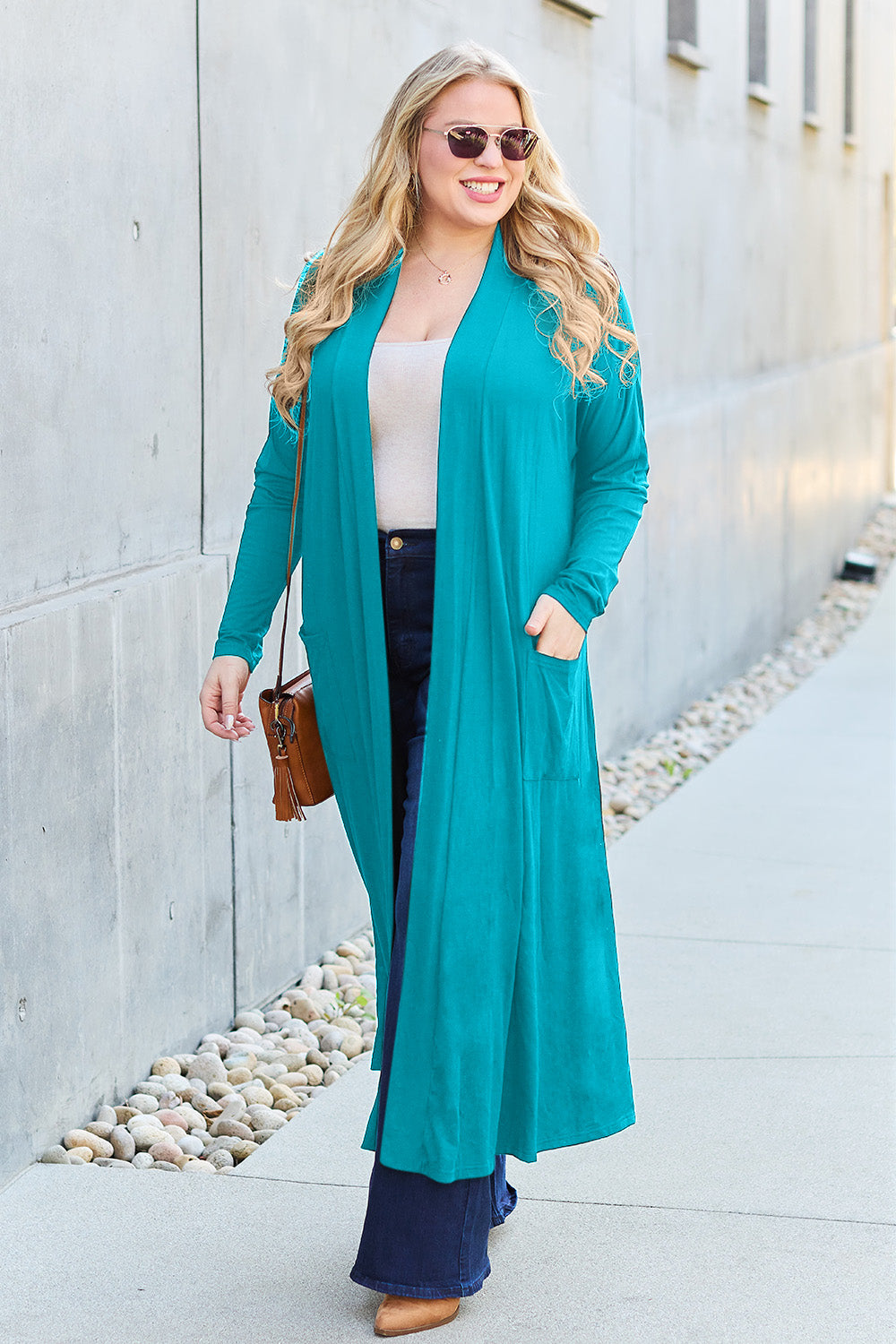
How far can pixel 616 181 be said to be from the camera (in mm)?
7824

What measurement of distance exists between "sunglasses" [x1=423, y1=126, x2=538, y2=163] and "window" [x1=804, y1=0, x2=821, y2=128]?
10172 mm

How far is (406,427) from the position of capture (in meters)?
2.88

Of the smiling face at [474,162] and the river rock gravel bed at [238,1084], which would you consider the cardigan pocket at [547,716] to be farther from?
the river rock gravel bed at [238,1084]

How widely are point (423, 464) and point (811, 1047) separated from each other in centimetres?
208

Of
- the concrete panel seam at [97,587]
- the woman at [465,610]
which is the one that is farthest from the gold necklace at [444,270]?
the concrete panel seam at [97,587]

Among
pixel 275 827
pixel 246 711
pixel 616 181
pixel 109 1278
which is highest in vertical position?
pixel 616 181

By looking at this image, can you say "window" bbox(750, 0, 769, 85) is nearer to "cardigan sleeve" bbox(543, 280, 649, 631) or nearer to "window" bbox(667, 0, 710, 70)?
"window" bbox(667, 0, 710, 70)

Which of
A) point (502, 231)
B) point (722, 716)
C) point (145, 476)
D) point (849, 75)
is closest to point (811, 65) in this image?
point (849, 75)

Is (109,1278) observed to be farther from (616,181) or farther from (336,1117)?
(616,181)

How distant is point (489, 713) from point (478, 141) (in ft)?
2.91

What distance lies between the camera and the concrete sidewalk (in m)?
2.98

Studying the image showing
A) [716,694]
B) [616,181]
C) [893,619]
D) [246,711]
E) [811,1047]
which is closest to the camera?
[811,1047]

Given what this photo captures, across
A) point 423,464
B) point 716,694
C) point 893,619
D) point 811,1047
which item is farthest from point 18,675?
point 893,619

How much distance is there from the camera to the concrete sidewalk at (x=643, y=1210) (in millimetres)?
2982
